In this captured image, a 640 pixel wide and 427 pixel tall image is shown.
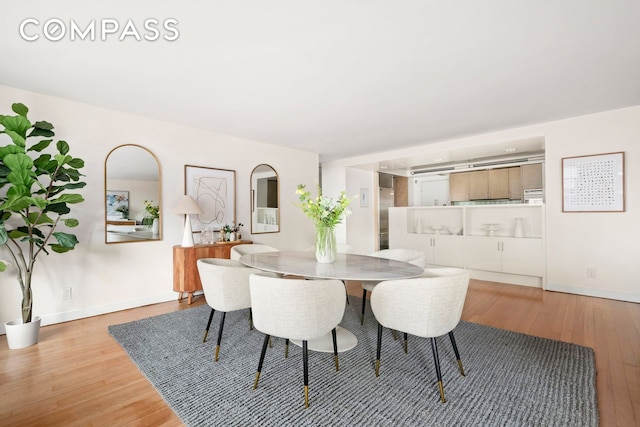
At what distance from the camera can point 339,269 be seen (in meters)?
2.23

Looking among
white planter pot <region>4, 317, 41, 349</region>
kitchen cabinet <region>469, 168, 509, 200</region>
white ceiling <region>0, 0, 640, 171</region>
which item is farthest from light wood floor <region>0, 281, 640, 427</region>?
kitchen cabinet <region>469, 168, 509, 200</region>

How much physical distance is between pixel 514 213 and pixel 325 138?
11.3 ft

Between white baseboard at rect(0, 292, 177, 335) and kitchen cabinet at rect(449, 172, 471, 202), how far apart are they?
6.11 m

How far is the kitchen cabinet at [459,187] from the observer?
21.7 ft

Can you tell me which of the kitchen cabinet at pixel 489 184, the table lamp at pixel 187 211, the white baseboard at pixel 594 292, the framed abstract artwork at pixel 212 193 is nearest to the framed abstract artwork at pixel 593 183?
the white baseboard at pixel 594 292

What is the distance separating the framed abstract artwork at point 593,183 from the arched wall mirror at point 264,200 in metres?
4.26

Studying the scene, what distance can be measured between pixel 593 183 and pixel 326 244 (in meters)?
3.70

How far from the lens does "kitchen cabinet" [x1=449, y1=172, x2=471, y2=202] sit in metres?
6.63

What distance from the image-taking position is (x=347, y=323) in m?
2.90

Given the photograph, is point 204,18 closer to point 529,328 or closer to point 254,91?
point 254,91

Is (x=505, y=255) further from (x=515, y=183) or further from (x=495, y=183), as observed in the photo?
(x=495, y=183)

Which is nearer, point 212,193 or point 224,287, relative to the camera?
point 224,287

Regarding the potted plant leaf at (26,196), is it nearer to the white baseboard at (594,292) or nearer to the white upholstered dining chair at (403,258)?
the white upholstered dining chair at (403,258)

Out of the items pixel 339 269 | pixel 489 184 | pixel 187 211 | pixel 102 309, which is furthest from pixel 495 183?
pixel 102 309
